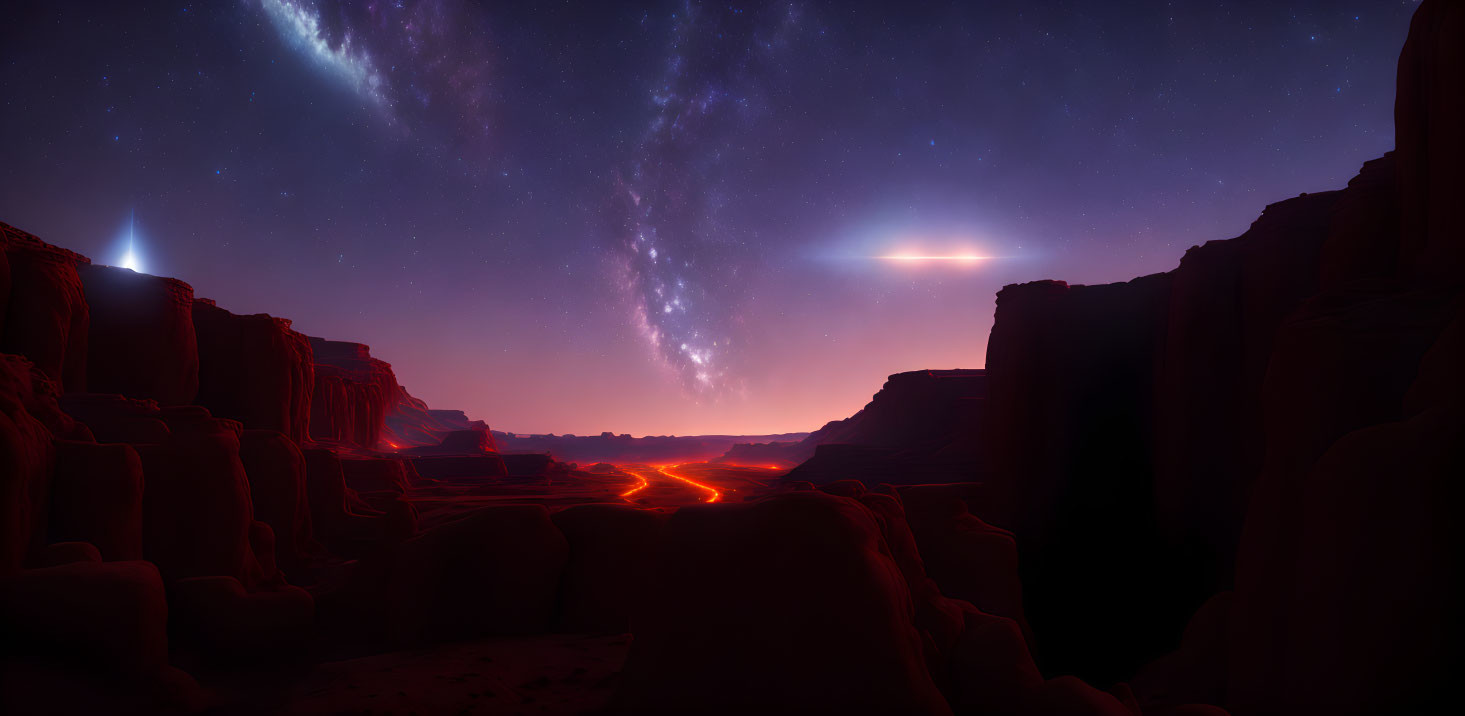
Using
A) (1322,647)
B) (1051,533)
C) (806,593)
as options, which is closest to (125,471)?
(806,593)

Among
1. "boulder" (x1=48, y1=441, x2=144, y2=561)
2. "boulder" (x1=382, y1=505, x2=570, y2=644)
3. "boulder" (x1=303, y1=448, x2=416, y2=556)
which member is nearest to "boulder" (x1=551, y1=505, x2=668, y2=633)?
"boulder" (x1=382, y1=505, x2=570, y2=644)

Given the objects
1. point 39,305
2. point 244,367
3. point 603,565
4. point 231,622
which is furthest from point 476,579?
point 244,367

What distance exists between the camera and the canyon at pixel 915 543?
5316mm

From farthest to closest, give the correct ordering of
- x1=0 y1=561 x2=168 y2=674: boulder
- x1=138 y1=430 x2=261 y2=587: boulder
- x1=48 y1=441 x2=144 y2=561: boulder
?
x1=138 y1=430 x2=261 y2=587: boulder
x1=48 y1=441 x2=144 y2=561: boulder
x1=0 y1=561 x2=168 y2=674: boulder

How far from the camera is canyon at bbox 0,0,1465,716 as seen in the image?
5316 millimetres

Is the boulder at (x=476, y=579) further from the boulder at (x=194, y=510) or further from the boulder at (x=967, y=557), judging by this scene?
the boulder at (x=967, y=557)

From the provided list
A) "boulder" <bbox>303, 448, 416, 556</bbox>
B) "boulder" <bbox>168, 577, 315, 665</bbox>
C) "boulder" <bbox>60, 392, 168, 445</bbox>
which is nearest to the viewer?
"boulder" <bbox>168, 577, 315, 665</bbox>

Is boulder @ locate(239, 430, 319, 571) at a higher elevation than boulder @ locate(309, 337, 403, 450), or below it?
below

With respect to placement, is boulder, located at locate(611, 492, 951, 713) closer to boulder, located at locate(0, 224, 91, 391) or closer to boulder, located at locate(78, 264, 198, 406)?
boulder, located at locate(0, 224, 91, 391)

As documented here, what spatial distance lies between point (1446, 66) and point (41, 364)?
28.1 meters

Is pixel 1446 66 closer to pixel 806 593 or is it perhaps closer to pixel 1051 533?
pixel 806 593

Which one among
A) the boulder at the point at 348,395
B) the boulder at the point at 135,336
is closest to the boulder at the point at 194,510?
the boulder at the point at 135,336

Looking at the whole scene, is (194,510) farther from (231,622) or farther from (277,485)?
(277,485)

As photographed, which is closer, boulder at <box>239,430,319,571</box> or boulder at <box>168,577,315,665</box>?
boulder at <box>168,577,315,665</box>
